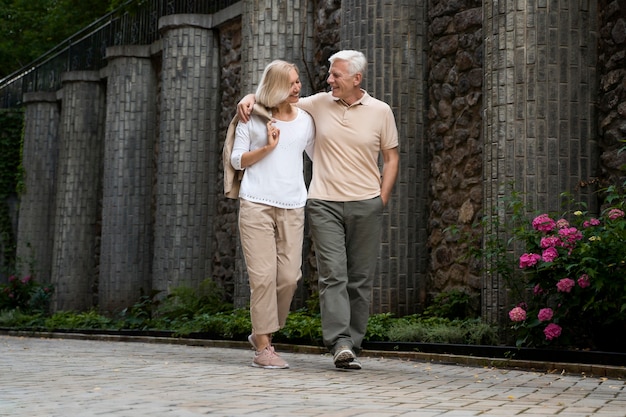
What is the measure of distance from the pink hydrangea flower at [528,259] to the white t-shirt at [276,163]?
174 centimetres

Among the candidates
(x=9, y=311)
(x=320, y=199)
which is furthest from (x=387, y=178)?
(x=9, y=311)

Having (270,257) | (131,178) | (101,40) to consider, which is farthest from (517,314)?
(101,40)

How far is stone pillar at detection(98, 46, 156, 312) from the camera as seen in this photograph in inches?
725

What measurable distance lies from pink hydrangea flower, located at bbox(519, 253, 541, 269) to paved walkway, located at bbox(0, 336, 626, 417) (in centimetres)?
79

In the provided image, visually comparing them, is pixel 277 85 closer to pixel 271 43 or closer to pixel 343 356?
pixel 343 356

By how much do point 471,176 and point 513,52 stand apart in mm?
1973

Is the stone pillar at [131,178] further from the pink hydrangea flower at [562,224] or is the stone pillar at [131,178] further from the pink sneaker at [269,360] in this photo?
the pink sneaker at [269,360]

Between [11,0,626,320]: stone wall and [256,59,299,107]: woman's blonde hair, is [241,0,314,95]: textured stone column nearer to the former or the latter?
[11,0,626,320]: stone wall

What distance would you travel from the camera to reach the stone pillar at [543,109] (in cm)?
903

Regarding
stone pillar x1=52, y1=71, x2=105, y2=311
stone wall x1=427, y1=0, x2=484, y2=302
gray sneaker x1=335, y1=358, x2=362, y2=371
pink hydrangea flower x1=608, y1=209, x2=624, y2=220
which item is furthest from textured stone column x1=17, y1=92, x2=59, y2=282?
pink hydrangea flower x1=608, y1=209, x2=624, y2=220

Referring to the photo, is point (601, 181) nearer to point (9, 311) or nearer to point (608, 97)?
point (608, 97)

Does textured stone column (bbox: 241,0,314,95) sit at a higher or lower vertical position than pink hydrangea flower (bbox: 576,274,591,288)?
higher

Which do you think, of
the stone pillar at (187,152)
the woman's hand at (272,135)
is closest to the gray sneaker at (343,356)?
the woman's hand at (272,135)

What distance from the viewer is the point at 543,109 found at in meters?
9.05
